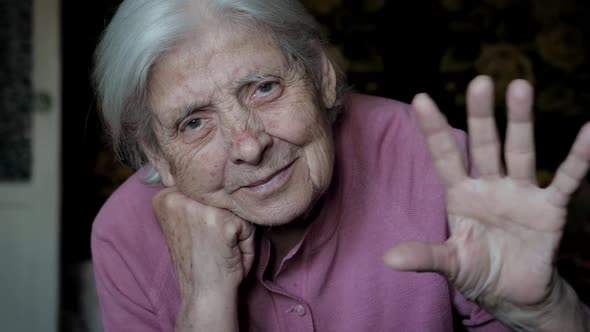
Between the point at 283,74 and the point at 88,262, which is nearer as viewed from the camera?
the point at 283,74

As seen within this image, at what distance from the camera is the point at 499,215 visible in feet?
3.94

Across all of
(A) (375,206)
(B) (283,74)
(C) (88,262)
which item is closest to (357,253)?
(A) (375,206)

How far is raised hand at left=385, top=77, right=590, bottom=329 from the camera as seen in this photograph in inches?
44.5

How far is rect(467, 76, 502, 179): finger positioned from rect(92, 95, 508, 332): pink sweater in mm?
391

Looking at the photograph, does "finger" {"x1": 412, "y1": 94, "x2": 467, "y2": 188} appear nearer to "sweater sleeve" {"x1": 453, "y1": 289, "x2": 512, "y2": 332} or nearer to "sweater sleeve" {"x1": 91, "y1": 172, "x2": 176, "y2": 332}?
"sweater sleeve" {"x1": 453, "y1": 289, "x2": 512, "y2": 332}

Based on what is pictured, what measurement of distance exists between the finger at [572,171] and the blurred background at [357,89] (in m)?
2.61

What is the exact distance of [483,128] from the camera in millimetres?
1150

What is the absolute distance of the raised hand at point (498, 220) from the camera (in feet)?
3.71

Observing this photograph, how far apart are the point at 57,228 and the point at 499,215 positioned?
110 inches

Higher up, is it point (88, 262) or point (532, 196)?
point (532, 196)

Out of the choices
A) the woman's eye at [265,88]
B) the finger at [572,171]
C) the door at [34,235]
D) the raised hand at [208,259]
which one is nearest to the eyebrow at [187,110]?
the woman's eye at [265,88]

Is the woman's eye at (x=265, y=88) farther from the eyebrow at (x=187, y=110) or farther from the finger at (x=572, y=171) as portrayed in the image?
the finger at (x=572, y=171)

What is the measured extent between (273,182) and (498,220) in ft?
1.59

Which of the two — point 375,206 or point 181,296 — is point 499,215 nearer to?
point 375,206
